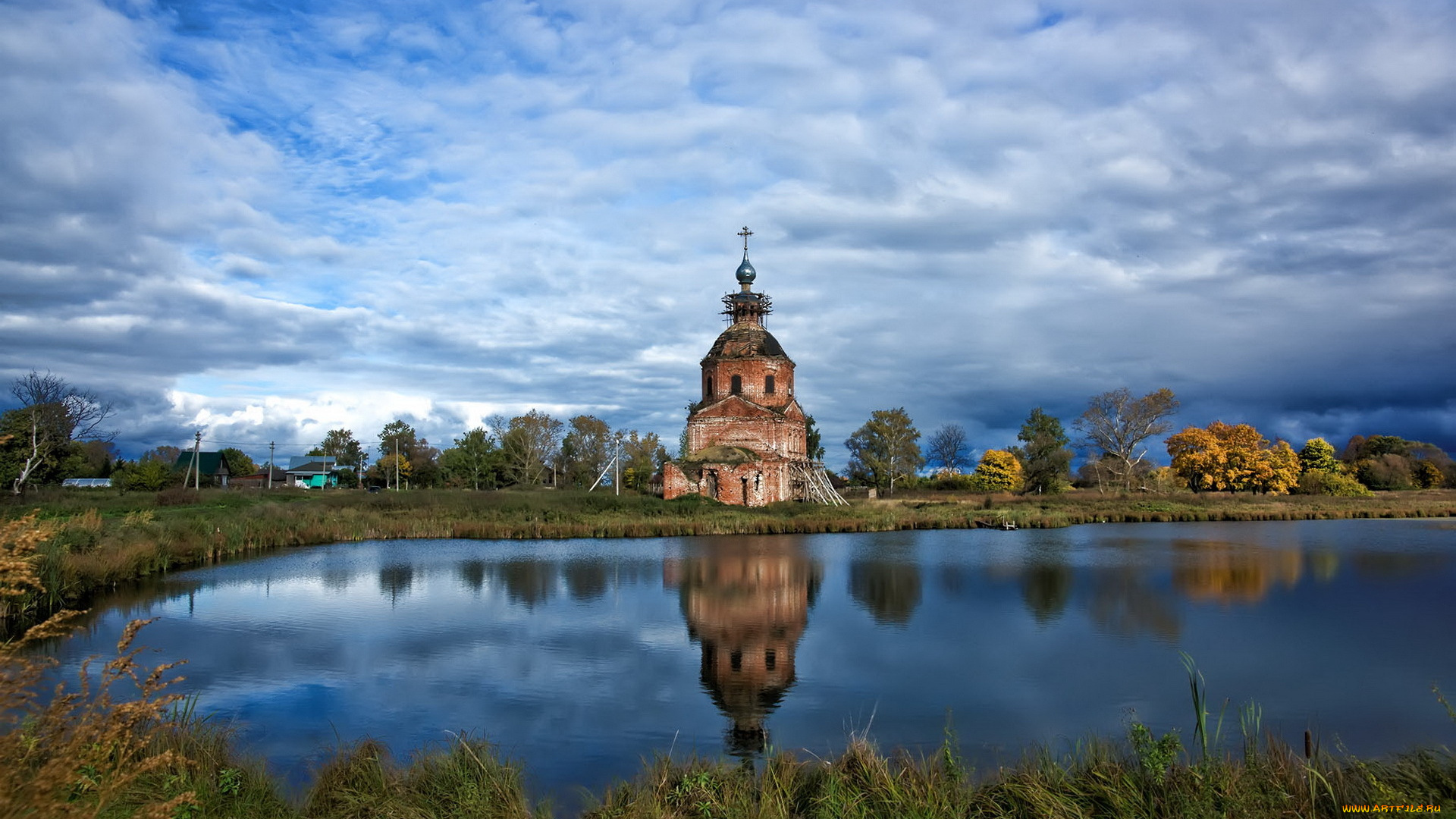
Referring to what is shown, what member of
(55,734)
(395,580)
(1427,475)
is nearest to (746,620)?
(395,580)

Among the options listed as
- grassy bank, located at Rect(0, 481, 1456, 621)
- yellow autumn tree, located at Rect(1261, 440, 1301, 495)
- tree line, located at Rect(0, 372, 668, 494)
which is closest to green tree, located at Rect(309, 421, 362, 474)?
tree line, located at Rect(0, 372, 668, 494)

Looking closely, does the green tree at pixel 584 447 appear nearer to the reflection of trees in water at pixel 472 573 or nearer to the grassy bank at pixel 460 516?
the grassy bank at pixel 460 516

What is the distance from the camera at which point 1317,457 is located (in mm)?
67812

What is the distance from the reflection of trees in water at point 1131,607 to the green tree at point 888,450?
51987 millimetres

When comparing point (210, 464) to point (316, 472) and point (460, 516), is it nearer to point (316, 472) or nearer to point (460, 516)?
point (316, 472)

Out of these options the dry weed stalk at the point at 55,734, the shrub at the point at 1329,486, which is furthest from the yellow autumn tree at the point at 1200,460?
the dry weed stalk at the point at 55,734

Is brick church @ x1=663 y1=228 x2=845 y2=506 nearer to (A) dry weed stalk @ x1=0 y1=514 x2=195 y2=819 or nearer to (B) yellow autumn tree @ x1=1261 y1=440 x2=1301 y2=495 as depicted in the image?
(B) yellow autumn tree @ x1=1261 y1=440 x2=1301 y2=495

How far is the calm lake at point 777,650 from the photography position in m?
9.34

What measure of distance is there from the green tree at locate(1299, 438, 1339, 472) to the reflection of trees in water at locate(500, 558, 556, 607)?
64.8 metres

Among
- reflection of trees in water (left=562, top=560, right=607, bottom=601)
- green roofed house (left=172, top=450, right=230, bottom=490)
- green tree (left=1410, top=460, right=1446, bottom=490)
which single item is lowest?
reflection of trees in water (left=562, top=560, right=607, bottom=601)

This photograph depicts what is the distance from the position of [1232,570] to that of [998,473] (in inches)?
1812

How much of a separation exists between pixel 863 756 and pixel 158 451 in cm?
11487

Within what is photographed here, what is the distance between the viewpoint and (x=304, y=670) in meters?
12.2

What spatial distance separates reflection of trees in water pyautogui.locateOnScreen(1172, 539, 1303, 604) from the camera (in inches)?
737
